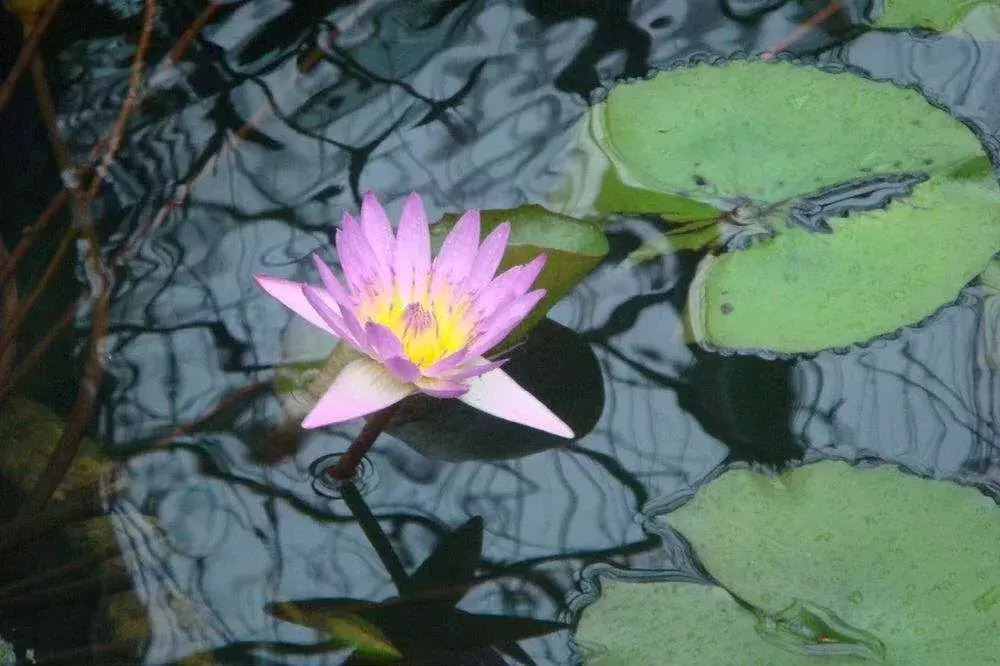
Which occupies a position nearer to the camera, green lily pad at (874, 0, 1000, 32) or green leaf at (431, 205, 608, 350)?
green leaf at (431, 205, 608, 350)

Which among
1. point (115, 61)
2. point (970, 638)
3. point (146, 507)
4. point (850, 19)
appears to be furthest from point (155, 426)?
point (850, 19)

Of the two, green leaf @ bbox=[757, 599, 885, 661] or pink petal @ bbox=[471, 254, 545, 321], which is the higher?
pink petal @ bbox=[471, 254, 545, 321]

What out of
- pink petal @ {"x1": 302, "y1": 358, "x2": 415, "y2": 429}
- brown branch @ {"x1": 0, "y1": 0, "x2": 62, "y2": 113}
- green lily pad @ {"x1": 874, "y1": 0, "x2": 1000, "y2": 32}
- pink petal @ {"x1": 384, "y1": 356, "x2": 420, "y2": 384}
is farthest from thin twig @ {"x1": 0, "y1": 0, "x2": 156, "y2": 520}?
green lily pad @ {"x1": 874, "y1": 0, "x2": 1000, "y2": 32}

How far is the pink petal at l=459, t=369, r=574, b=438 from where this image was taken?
1521 millimetres

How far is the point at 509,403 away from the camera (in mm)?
1531

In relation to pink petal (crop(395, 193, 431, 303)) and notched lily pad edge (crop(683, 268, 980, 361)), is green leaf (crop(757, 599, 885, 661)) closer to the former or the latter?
notched lily pad edge (crop(683, 268, 980, 361))

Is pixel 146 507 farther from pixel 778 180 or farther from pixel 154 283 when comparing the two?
pixel 778 180

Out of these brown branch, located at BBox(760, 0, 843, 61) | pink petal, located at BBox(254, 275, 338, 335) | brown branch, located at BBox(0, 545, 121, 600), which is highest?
pink petal, located at BBox(254, 275, 338, 335)

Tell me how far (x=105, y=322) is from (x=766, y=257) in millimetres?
1317

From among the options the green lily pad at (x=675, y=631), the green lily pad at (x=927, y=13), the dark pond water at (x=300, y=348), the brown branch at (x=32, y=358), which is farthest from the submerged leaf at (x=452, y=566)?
the green lily pad at (x=927, y=13)

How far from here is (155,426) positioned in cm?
184

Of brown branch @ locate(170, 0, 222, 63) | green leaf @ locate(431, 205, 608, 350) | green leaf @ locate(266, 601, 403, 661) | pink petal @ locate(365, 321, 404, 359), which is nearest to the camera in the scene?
pink petal @ locate(365, 321, 404, 359)

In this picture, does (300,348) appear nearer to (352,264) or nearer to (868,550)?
(352,264)

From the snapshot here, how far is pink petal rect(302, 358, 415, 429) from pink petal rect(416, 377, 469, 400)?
2 centimetres
